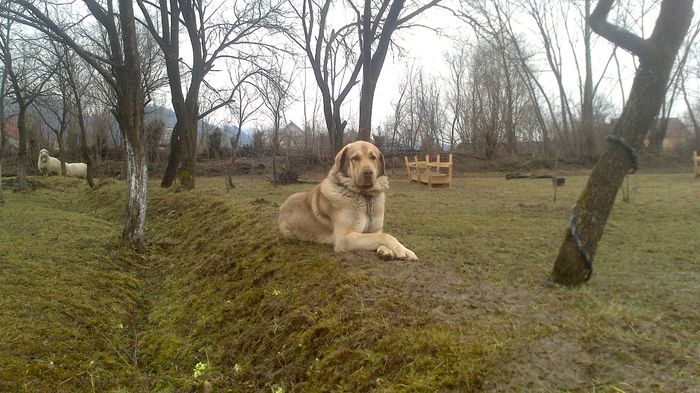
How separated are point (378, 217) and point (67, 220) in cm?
864

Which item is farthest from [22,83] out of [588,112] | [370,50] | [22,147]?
[588,112]

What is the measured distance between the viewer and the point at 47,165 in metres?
27.9

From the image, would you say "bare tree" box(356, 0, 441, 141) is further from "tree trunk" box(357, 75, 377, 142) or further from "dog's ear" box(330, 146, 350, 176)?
"dog's ear" box(330, 146, 350, 176)

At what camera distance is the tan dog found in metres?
5.30

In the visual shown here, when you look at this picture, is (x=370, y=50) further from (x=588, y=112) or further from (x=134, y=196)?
(x=588, y=112)

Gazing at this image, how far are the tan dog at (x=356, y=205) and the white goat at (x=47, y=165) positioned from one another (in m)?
27.9

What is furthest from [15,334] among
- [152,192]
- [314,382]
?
[152,192]

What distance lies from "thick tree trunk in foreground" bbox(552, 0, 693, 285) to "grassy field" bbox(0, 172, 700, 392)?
38 cm

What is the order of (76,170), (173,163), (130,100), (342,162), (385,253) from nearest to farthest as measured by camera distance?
(385,253) → (342,162) → (130,100) → (173,163) → (76,170)

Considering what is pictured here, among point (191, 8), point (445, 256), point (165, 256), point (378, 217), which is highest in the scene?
point (191, 8)

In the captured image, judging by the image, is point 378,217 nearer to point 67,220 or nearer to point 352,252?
point 352,252

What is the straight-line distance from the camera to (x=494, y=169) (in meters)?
32.1

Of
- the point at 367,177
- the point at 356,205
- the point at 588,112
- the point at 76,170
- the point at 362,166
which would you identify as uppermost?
the point at 588,112

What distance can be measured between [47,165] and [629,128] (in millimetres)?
31460
